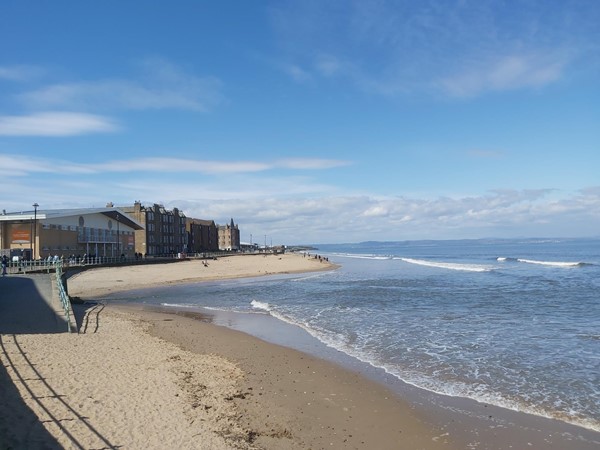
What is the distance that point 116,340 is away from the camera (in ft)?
49.9

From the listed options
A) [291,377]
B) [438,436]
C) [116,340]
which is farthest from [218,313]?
[438,436]

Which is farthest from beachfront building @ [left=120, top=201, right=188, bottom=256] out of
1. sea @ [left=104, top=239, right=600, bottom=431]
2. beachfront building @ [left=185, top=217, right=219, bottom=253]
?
sea @ [left=104, top=239, right=600, bottom=431]

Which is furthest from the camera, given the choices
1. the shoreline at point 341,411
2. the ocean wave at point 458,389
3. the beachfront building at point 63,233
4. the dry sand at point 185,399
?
the beachfront building at point 63,233

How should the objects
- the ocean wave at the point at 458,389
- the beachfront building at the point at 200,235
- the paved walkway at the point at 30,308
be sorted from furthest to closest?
the beachfront building at the point at 200,235 < the paved walkway at the point at 30,308 < the ocean wave at the point at 458,389

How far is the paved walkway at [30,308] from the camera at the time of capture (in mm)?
16156

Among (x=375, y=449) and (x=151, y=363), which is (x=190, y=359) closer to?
(x=151, y=363)

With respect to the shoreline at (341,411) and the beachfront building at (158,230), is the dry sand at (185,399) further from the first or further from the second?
the beachfront building at (158,230)

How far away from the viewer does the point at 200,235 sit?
125 m

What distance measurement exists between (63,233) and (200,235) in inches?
2756

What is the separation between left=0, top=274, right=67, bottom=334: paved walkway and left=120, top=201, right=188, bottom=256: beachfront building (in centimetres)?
5982

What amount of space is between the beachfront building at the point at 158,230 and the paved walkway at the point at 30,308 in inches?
2355

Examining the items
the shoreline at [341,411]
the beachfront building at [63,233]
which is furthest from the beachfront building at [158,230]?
the shoreline at [341,411]

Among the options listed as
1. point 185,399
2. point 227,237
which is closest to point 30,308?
point 185,399

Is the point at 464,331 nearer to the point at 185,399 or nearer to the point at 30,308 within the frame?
the point at 185,399
